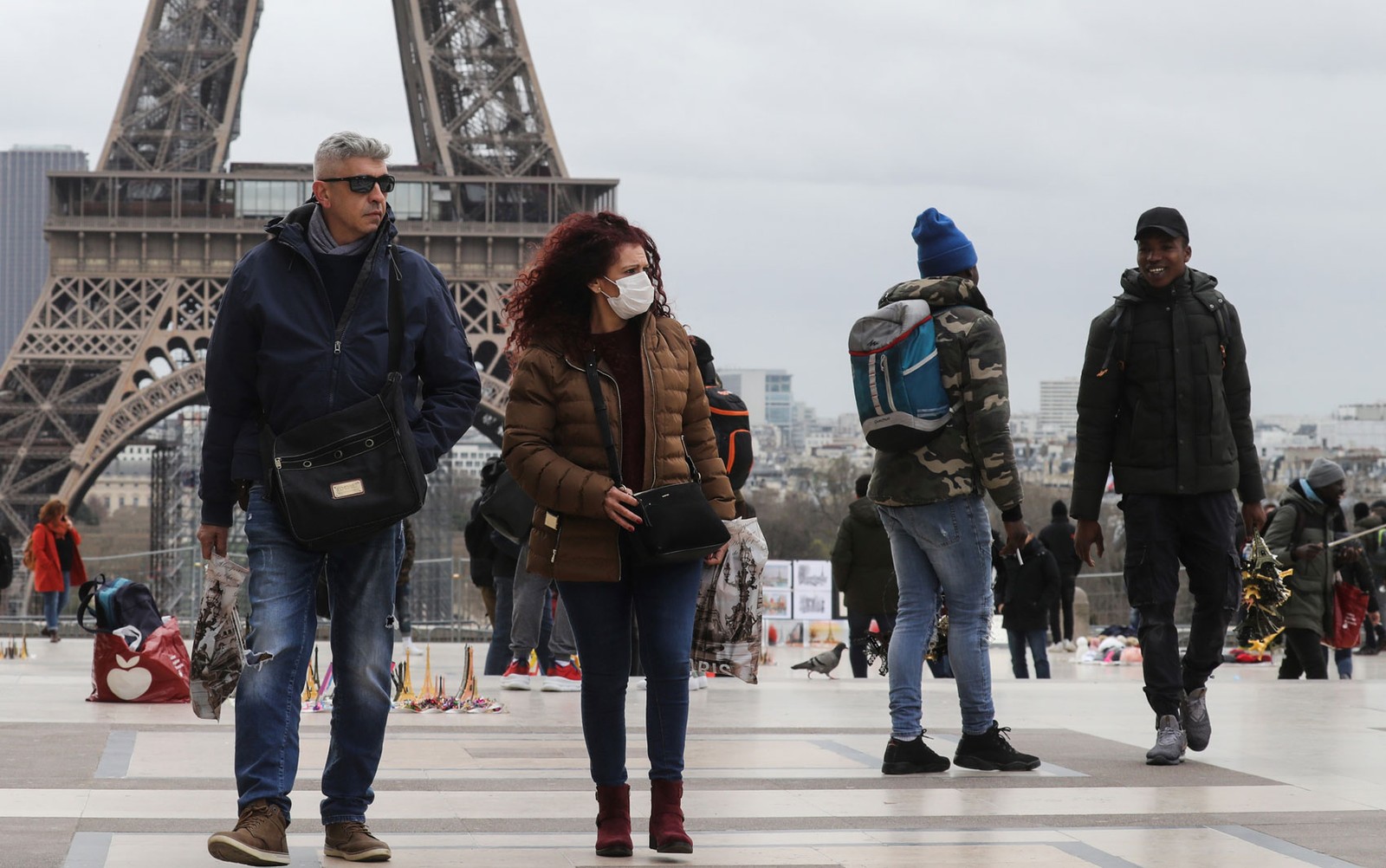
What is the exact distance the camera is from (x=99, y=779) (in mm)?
6195

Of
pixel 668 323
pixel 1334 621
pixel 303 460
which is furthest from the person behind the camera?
pixel 1334 621

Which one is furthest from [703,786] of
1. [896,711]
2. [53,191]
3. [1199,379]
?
[53,191]

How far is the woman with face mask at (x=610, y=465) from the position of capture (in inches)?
192

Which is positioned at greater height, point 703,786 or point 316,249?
point 316,249

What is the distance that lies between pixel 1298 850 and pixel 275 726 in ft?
8.57

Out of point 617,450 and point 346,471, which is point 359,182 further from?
point 617,450

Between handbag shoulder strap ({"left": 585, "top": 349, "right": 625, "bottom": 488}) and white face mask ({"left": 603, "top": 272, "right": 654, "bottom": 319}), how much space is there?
0.18m

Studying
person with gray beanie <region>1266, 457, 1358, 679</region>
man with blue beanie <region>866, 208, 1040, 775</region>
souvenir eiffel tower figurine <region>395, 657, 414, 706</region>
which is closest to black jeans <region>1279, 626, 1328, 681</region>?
person with gray beanie <region>1266, 457, 1358, 679</region>

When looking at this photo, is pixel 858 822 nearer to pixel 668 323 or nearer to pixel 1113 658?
pixel 668 323

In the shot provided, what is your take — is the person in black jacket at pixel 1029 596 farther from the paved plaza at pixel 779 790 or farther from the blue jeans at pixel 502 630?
the paved plaza at pixel 779 790

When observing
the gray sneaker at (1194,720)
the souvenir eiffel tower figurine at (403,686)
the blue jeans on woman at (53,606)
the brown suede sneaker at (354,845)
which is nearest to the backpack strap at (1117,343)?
the gray sneaker at (1194,720)

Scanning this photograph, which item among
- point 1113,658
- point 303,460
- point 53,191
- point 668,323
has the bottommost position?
point 1113,658

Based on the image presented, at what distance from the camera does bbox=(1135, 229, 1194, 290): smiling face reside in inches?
263

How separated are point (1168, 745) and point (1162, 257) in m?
1.70
